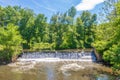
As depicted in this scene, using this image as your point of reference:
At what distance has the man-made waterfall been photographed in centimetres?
3409

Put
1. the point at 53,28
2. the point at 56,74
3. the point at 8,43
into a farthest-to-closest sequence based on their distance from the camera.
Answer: the point at 53,28
the point at 8,43
the point at 56,74

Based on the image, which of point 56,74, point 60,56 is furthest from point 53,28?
point 56,74

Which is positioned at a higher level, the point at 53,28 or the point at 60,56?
the point at 53,28

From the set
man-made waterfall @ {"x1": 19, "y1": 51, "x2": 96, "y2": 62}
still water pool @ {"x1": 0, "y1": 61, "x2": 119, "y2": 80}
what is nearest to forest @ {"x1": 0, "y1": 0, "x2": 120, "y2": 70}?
man-made waterfall @ {"x1": 19, "y1": 51, "x2": 96, "y2": 62}

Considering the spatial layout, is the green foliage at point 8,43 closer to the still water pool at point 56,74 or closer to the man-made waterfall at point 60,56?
the man-made waterfall at point 60,56

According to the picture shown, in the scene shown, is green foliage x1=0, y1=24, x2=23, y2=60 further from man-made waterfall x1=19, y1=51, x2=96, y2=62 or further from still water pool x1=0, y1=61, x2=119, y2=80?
still water pool x1=0, y1=61, x2=119, y2=80

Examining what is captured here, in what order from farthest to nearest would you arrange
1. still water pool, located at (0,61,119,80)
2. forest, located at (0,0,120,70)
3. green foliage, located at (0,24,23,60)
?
forest, located at (0,0,120,70) → green foliage, located at (0,24,23,60) → still water pool, located at (0,61,119,80)

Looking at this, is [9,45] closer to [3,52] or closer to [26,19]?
[3,52]

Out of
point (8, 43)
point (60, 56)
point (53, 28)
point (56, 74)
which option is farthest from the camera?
point (53, 28)

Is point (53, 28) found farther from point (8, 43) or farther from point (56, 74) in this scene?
point (56, 74)

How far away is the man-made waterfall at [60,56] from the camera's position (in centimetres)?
3409

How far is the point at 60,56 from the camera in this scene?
34.9 m

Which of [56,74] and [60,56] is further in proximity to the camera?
[60,56]

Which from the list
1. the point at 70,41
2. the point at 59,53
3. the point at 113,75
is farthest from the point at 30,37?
the point at 113,75
